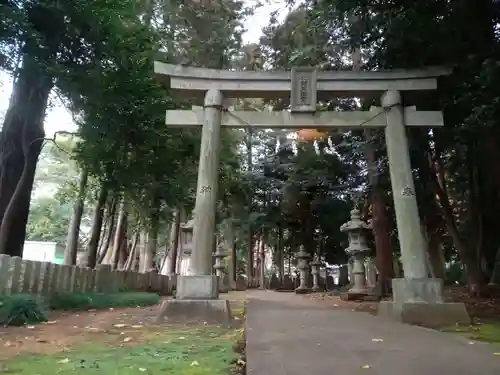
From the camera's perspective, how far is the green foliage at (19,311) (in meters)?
5.74

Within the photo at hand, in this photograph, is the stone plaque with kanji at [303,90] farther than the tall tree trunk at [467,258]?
No

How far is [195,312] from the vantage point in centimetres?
623

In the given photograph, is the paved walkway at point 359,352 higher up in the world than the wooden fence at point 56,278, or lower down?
lower down

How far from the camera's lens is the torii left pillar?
6227 millimetres

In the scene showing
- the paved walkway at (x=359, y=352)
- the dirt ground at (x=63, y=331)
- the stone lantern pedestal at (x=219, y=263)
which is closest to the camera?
the paved walkway at (x=359, y=352)

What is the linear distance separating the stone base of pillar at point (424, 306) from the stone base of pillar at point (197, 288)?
8.38ft

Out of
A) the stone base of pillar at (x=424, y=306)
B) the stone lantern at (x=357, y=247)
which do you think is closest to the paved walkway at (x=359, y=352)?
the stone base of pillar at (x=424, y=306)

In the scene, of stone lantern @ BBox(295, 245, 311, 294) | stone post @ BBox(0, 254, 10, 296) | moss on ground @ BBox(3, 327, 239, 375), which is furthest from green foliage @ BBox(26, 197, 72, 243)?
moss on ground @ BBox(3, 327, 239, 375)

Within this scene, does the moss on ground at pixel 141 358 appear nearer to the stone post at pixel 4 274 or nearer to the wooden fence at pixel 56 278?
the stone post at pixel 4 274

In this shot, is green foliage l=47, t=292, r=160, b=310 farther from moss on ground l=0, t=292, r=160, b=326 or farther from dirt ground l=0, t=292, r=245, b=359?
dirt ground l=0, t=292, r=245, b=359

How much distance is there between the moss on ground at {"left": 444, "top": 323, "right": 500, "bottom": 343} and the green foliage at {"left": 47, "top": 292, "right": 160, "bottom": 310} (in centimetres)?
614

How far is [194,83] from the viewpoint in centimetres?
Result: 728

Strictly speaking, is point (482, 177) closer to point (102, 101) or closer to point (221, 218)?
point (102, 101)

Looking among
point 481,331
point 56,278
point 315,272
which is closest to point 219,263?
point 315,272
